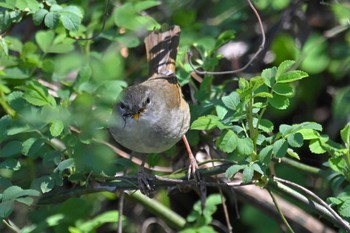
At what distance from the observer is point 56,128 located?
2488 mm

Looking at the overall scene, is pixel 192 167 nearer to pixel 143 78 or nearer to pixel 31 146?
pixel 31 146

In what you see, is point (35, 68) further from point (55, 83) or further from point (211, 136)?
point (211, 136)

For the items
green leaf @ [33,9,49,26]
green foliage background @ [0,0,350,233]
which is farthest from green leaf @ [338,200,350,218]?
green leaf @ [33,9,49,26]

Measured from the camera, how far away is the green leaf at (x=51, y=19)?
2654 millimetres

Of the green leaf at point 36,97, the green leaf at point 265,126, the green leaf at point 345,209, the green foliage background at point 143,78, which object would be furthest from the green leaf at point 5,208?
the green leaf at point 345,209

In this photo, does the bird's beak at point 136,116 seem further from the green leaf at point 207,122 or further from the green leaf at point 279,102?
the green leaf at point 279,102

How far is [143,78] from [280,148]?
1699 millimetres

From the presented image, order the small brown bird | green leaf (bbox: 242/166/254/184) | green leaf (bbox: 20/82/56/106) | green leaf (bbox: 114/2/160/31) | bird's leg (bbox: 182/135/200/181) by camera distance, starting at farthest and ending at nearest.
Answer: green leaf (bbox: 114/2/160/31) < the small brown bird < bird's leg (bbox: 182/135/200/181) < green leaf (bbox: 20/82/56/106) < green leaf (bbox: 242/166/254/184)

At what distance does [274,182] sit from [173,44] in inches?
40.7

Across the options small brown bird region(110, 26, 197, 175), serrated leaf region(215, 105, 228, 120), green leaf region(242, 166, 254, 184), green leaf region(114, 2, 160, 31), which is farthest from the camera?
green leaf region(114, 2, 160, 31)

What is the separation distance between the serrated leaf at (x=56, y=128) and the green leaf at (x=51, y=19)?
39cm

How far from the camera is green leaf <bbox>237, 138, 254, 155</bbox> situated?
2396mm

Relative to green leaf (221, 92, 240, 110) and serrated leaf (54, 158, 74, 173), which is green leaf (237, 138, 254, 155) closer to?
green leaf (221, 92, 240, 110)

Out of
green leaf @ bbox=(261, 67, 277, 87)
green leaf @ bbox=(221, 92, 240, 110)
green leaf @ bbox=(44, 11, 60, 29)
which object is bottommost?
green leaf @ bbox=(221, 92, 240, 110)
